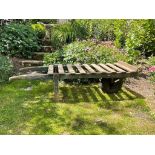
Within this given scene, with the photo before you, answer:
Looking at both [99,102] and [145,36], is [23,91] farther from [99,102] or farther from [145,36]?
[145,36]

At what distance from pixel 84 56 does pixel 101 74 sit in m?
2.02

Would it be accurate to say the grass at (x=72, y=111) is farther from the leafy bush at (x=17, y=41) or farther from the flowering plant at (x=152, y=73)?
the leafy bush at (x=17, y=41)

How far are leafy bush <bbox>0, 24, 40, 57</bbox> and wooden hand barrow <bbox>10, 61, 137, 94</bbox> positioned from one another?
303cm

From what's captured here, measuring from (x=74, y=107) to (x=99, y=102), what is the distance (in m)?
0.64

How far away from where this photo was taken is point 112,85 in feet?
26.0

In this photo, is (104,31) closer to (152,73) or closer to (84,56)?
(84,56)

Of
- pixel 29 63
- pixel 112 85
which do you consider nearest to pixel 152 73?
pixel 112 85

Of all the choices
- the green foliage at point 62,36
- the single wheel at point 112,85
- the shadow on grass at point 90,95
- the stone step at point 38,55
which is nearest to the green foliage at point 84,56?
the shadow on grass at point 90,95

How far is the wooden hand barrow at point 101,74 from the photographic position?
23.3 ft

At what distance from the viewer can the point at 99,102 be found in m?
7.25

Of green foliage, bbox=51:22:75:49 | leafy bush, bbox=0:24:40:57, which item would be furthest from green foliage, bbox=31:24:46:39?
leafy bush, bbox=0:24:40:57

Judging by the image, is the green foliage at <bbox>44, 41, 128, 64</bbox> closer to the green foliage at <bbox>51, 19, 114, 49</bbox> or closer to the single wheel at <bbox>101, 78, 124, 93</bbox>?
the single wheel at <bbox>101, 78, 124, 93</bbox>

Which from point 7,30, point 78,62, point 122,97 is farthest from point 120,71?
point 7,30

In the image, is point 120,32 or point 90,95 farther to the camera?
point 120,32
